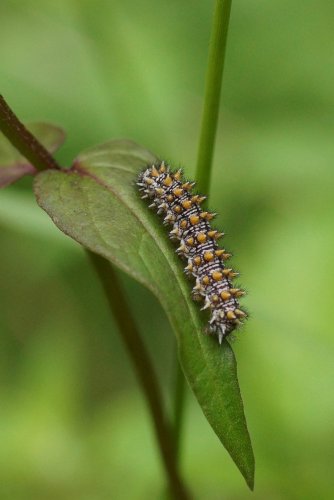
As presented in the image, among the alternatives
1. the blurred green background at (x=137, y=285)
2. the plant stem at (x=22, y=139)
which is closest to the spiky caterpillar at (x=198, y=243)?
the plant stem at (x=22, y=139)

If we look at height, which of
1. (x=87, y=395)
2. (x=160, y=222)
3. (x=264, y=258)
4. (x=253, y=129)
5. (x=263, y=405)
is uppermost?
(x=160, y=222)

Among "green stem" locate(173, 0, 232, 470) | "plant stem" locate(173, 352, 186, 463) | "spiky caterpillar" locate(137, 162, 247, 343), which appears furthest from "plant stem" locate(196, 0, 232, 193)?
"plant stem" locate(173, 352, 186, 463)

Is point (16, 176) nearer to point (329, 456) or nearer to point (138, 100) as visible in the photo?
point (329, 456)

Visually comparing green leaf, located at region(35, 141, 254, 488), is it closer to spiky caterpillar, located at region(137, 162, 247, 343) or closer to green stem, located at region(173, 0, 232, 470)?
spiky caterpillar, located at region(137, 162, 247, 343)

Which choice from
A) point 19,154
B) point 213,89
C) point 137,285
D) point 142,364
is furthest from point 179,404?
point 137,285

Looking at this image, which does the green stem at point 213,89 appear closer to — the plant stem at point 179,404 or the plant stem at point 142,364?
the plant stem at point 142,364

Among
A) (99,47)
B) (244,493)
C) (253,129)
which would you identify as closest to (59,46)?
(99,47)

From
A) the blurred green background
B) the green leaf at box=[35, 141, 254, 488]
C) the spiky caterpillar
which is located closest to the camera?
the green leaf at box=[35, 141, 254, 488]
